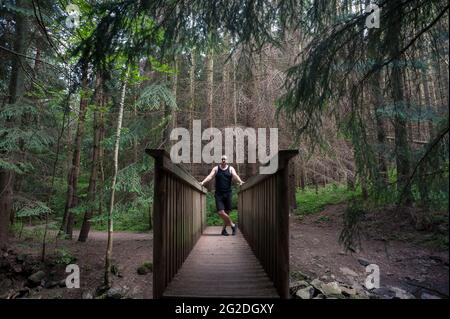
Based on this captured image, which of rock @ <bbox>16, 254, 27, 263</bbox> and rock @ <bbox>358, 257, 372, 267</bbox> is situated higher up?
rock @ <bbox>358, 257, 372, 267</bbox>

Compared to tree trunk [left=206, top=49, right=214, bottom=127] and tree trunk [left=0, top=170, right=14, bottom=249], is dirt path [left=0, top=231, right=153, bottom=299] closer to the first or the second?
tree trunk [left=0, top=170, right=14, bottom=249]

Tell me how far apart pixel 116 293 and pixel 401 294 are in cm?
540

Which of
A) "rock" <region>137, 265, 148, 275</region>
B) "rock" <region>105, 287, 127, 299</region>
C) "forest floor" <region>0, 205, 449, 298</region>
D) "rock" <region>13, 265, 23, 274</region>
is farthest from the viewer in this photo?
"rock" <region>13, 265, 23, 274</region>

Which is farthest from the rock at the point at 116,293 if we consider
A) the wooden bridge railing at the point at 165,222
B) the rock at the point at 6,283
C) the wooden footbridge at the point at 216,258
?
the wooden bridge railing at the point at 165,222

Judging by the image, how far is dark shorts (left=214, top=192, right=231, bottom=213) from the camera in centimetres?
582

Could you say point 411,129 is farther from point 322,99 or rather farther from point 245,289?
point 245,289

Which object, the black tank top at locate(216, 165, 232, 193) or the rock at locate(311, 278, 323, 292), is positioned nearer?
the rock at locate(311, 278, 323, 292)

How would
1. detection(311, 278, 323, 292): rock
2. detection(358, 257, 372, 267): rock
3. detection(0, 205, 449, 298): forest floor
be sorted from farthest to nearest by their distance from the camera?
detection(358, 257, 372, 267): rock, detection(0, 205, 449, 298): forest floor, detection(311, 278, 323, 292): rock

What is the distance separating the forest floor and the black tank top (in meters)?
2.28

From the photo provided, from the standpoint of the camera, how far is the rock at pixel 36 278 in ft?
22.5

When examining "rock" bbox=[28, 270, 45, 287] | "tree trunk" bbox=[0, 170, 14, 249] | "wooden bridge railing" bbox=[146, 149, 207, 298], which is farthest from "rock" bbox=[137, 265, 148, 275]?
"wooden bridge railing" bbox=[146, 149, 207, 298]

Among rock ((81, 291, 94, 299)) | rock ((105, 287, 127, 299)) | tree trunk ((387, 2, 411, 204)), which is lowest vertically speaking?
rock ((81, 291, 94, 299))
